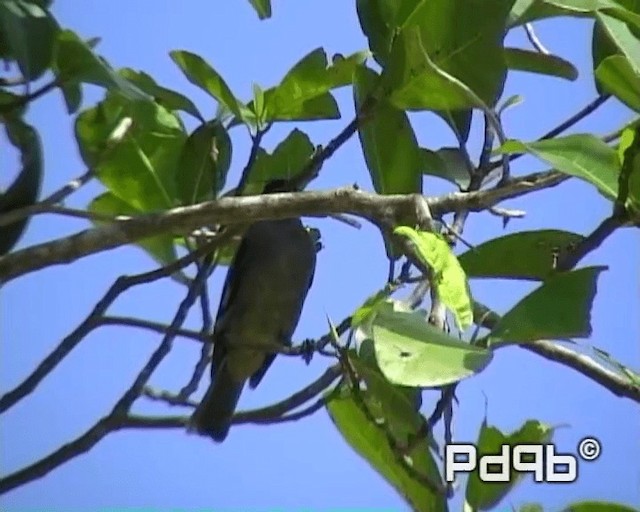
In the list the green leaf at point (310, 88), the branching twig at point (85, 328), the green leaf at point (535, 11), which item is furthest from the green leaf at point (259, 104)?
the green leaf at point (535, 11)

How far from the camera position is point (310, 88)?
0.90 metres

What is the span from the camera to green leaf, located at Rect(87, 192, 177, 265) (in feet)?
3.44

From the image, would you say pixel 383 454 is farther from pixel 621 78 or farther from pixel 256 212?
pixel 621 78

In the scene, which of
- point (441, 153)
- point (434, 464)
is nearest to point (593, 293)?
point (434, 464)

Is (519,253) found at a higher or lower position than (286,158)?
lower

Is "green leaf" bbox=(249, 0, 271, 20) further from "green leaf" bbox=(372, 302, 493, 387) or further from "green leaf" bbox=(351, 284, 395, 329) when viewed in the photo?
"green leaf" bbox=(372, 302, 493, 387)

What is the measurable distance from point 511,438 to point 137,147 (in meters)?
0.44

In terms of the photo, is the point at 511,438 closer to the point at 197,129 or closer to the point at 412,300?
the point at 412,300

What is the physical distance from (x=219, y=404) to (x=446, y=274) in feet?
3.49

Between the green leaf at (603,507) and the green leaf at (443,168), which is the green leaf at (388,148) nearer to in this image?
the green leaf at (443,168)

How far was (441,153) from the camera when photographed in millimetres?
938

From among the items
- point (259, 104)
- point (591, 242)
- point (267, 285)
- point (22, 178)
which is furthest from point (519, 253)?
point (267, 285)

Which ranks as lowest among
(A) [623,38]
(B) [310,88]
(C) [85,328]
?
(C) [85,328]

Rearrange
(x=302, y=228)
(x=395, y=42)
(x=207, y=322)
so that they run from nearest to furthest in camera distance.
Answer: (x=395, y=42) < (x=207, y=322) < (x=302, y=228)
